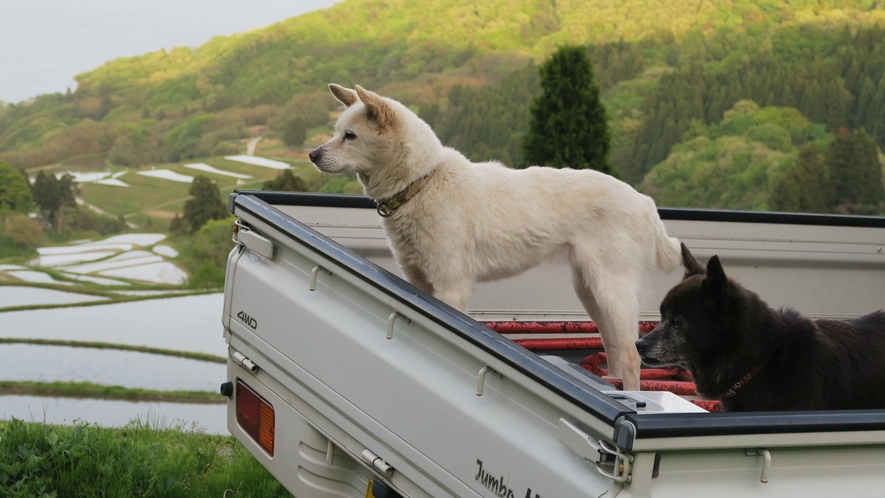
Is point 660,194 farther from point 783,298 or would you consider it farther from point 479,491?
point 479,491

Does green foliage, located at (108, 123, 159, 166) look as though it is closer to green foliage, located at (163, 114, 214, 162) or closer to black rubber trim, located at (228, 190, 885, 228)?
green foliage, located at (163, 114, 214, 162)

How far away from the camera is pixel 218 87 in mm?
16625

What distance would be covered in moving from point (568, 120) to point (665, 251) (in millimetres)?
4615

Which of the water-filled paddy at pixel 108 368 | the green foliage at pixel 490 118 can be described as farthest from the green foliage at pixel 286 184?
the green foliage at pixel 490 118

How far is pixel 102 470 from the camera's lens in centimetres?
369

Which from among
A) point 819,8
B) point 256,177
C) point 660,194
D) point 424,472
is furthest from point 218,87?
point 424,472

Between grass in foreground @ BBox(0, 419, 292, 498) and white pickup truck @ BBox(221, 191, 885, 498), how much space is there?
0.82 meters

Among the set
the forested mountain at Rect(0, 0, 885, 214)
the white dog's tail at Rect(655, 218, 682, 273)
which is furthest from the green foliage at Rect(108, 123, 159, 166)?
the white dog's tail at Rect(655, 218, 682, 273)

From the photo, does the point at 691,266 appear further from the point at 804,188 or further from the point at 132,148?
the point at 132,148

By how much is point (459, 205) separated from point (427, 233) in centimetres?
17

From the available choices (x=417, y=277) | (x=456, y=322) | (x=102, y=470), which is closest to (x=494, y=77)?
(x=417, y=277)

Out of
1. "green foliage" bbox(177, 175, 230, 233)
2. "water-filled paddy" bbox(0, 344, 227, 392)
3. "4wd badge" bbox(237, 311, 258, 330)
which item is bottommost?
"water-filled paddy" bbox(0, 344, 227, 392)

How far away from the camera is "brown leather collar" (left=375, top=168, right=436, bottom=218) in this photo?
10.6 ft

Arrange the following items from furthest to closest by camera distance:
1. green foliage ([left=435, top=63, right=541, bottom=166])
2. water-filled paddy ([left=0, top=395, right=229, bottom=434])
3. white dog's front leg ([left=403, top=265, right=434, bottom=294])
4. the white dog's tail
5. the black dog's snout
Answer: green foliage ([left=435, top=63, right=541, bottom=166]), water-filled paddy ([left=0, top=395, right=229, bottom=434]), the white dog's tail, white dog's front leg ([left=403, top=265, right=434, bottom=294]), the black dog's snout
